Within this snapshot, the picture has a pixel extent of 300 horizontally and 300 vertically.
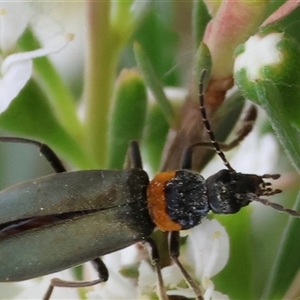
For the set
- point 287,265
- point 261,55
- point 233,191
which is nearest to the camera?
point 261,55

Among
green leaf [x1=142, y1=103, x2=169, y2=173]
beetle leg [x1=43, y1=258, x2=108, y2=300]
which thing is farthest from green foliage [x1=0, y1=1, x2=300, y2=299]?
beetle leg [x1=43, y1=258, x2=108, y2=300]

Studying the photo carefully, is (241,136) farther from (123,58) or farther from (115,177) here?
(123,58)

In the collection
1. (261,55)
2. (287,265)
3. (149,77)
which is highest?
(149,77)

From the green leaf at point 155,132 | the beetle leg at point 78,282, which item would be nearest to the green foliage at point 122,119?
the green leaf at point 155,132

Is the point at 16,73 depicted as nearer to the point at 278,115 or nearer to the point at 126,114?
the point at 126,114

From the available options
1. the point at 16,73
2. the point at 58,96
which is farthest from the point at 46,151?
the point at 16,73

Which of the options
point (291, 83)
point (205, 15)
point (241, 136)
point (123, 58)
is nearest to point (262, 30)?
point (291, 83)
